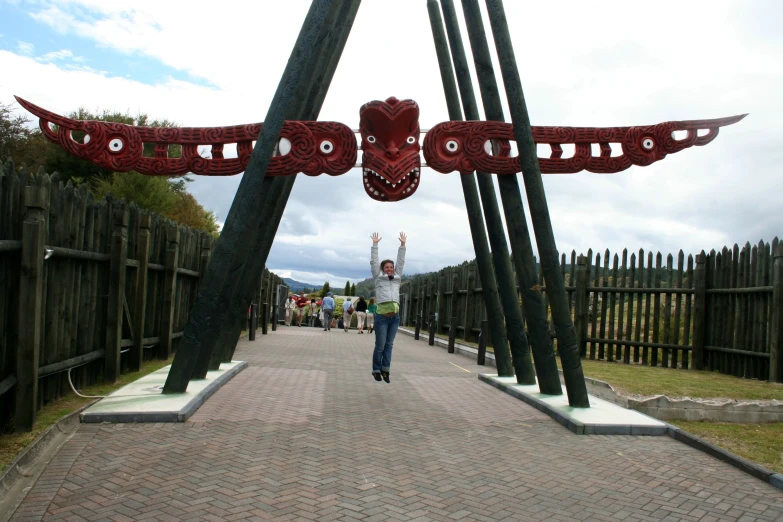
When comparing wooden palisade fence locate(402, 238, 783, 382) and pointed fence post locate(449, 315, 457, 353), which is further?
pointed fence post locate(449, 315, 457, 353)

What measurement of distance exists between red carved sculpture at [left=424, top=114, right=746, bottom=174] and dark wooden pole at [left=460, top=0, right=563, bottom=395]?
40 centimetres

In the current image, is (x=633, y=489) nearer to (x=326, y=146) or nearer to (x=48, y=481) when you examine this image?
(x=48, y=481)

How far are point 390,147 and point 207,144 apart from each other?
226 cm

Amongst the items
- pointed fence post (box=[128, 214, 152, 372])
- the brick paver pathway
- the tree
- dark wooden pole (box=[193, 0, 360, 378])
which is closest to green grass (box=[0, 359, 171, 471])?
pointed fence post (box=[128, 214, 152, 372])

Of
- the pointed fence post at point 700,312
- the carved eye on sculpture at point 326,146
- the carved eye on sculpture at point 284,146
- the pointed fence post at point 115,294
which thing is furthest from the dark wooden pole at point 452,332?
the pointed fence post at point 115,294

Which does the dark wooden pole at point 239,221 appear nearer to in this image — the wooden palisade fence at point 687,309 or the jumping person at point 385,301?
the jumping person at point 385,301

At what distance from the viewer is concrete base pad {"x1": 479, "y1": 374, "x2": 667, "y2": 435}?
683cm

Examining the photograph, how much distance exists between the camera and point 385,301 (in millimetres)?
9234

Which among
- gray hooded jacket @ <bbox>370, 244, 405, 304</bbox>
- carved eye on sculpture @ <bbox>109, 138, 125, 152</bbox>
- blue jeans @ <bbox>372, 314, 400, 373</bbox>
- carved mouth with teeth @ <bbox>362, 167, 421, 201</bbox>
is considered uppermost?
carved eye on sculpture @ <bbox>109, 138, 125, 152</bbox>

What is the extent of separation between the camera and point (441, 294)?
2461cm

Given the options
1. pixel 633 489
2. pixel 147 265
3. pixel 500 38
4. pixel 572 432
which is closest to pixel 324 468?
pixel 633 489

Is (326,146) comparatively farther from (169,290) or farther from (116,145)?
(169,290)

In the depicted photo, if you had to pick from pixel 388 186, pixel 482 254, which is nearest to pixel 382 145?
pixel 388 186

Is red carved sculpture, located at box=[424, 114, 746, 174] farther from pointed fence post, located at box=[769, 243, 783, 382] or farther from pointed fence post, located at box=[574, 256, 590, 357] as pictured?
pointed fence post, located at box=[574, 256, 590, 357]
